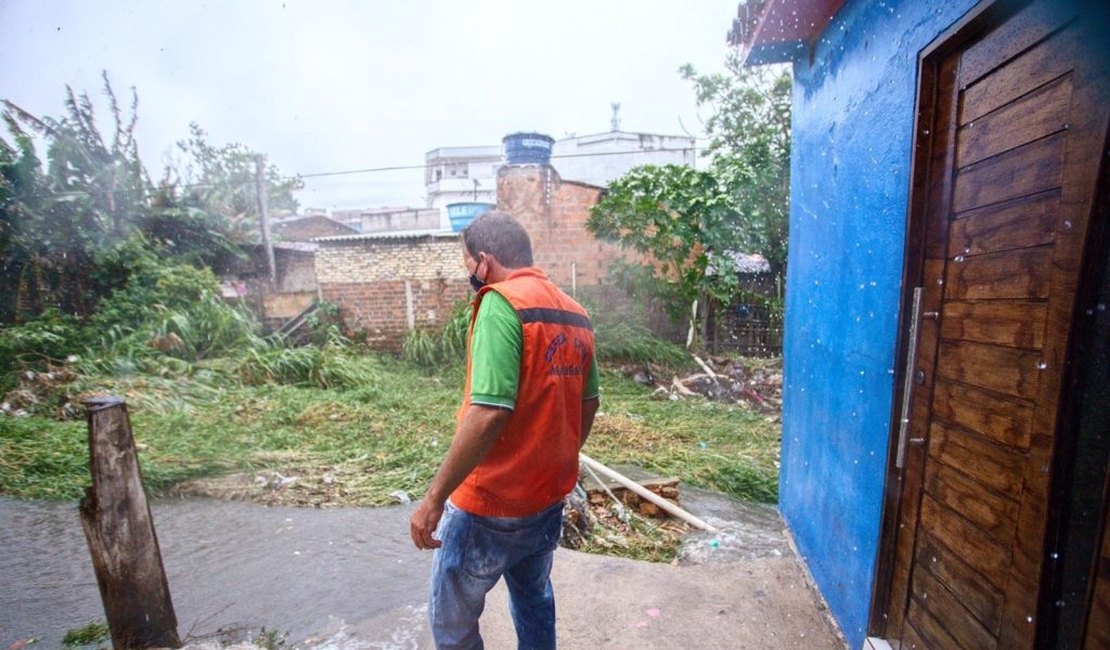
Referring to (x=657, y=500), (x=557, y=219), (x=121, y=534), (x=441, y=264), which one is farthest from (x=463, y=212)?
(x=121, y=534)

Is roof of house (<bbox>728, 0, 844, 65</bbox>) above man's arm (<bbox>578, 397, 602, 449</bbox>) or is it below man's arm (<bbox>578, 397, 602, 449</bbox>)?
above

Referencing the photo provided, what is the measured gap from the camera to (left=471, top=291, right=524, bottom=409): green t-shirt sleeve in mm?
1486

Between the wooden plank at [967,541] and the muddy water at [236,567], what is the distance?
88.2 inches

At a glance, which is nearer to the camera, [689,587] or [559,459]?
[559,459]

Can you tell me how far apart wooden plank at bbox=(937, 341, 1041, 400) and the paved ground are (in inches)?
52.1

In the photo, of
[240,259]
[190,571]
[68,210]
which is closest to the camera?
[190,571]

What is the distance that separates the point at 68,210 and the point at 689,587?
10606mm

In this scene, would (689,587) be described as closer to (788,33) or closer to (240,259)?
(788,33)

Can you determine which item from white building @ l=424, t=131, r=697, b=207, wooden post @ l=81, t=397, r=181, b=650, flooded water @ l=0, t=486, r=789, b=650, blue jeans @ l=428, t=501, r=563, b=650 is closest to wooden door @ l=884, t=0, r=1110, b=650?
blue jeans @ l=428, t=501, r=563, b=650

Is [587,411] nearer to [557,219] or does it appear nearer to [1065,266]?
[1065,266]

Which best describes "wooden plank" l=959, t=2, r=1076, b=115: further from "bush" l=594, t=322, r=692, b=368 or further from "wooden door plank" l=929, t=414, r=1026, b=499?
"bush" l=594, t=322, r=692, b=368

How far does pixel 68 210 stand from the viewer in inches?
338

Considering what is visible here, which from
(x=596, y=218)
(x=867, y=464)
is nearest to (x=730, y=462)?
(x=867, y=464)

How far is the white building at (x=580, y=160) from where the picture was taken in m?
24.0
